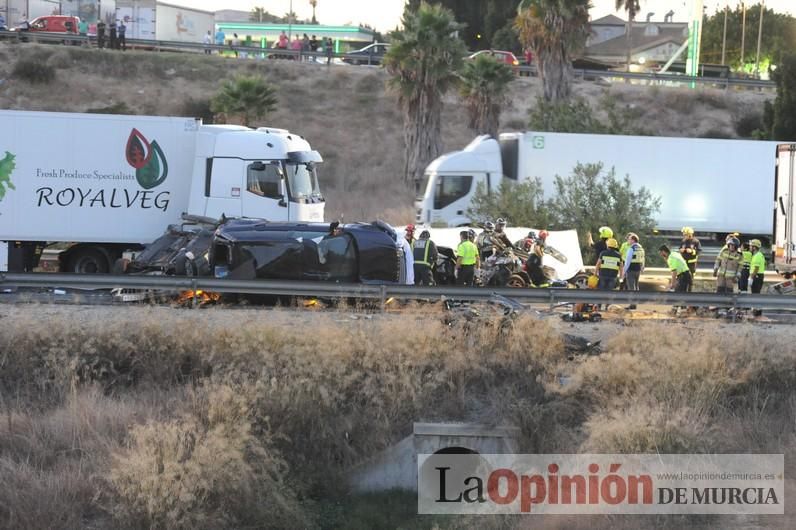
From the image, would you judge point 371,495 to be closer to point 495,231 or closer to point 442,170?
point 495,231

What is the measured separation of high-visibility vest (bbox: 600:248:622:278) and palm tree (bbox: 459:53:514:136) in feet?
66.6

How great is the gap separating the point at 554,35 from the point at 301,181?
21.5 metres

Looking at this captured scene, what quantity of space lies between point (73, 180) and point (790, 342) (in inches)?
519

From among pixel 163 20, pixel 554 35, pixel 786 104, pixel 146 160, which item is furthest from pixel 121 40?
pixel 146 160

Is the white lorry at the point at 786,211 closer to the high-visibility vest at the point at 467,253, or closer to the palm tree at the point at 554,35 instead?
the high-visibility vest at the point at 467,253

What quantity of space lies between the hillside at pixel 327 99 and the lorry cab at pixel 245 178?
901 inches

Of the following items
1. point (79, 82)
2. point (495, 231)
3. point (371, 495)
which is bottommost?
point (371, 495)

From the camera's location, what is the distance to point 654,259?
85.9ft

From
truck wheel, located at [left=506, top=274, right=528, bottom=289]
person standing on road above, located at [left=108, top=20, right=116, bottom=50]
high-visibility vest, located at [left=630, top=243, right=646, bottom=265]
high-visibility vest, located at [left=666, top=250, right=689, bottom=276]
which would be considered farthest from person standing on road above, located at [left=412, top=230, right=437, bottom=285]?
person standing on road above, located at [left=108, top=20, right=116, bottom=50]

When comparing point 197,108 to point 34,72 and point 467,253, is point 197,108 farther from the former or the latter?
point 467,253

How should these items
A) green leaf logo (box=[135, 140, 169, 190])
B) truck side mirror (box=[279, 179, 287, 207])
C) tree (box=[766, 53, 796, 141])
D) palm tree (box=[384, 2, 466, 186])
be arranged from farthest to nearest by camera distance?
tree (box=[766, 53, 796, 141]) → palm tree (box=[384, 2, 466, 186]) → green leaf logo (box=[135, 140, 169, 190]) → truck side mirror (box=[279, 179, 287, 207])

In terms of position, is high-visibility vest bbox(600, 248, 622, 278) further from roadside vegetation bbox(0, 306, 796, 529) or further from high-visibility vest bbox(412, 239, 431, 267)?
roadside vegetation bbox(0, 306, 796, 529)

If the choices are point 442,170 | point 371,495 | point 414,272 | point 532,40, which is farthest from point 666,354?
point 532,40

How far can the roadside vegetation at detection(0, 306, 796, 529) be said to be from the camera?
35.7 ft
